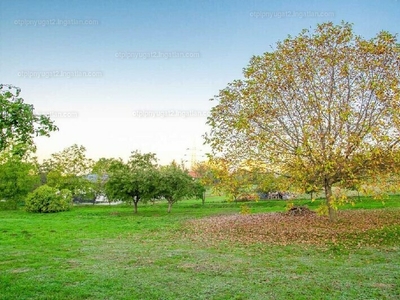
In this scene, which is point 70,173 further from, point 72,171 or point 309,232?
point 309,232

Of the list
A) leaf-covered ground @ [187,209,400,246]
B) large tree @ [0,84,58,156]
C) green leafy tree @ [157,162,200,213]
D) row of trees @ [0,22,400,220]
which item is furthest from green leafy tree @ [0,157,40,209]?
large tree @ [0,84,58,156]

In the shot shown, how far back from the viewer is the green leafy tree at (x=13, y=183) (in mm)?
43000

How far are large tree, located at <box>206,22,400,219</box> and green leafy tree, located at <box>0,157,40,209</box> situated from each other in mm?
34265

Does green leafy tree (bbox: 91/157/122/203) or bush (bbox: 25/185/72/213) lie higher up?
green leafy tree (bbox: 91/157/122/203)

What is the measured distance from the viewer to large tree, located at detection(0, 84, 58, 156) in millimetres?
7363

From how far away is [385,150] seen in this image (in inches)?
618

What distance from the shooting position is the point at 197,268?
10.1 meters

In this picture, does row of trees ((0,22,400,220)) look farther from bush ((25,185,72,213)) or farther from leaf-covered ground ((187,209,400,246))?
bush ((25,185,72,213))

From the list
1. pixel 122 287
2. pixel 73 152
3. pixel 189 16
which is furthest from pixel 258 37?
pixel 73 152

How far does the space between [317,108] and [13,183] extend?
130 ft

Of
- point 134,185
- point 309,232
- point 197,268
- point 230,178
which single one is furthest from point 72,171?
point 197,268

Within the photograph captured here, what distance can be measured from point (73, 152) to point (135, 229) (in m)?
31.8

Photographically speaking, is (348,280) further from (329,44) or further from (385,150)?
(329,44)

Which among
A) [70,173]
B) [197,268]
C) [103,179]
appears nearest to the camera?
[197,268]
